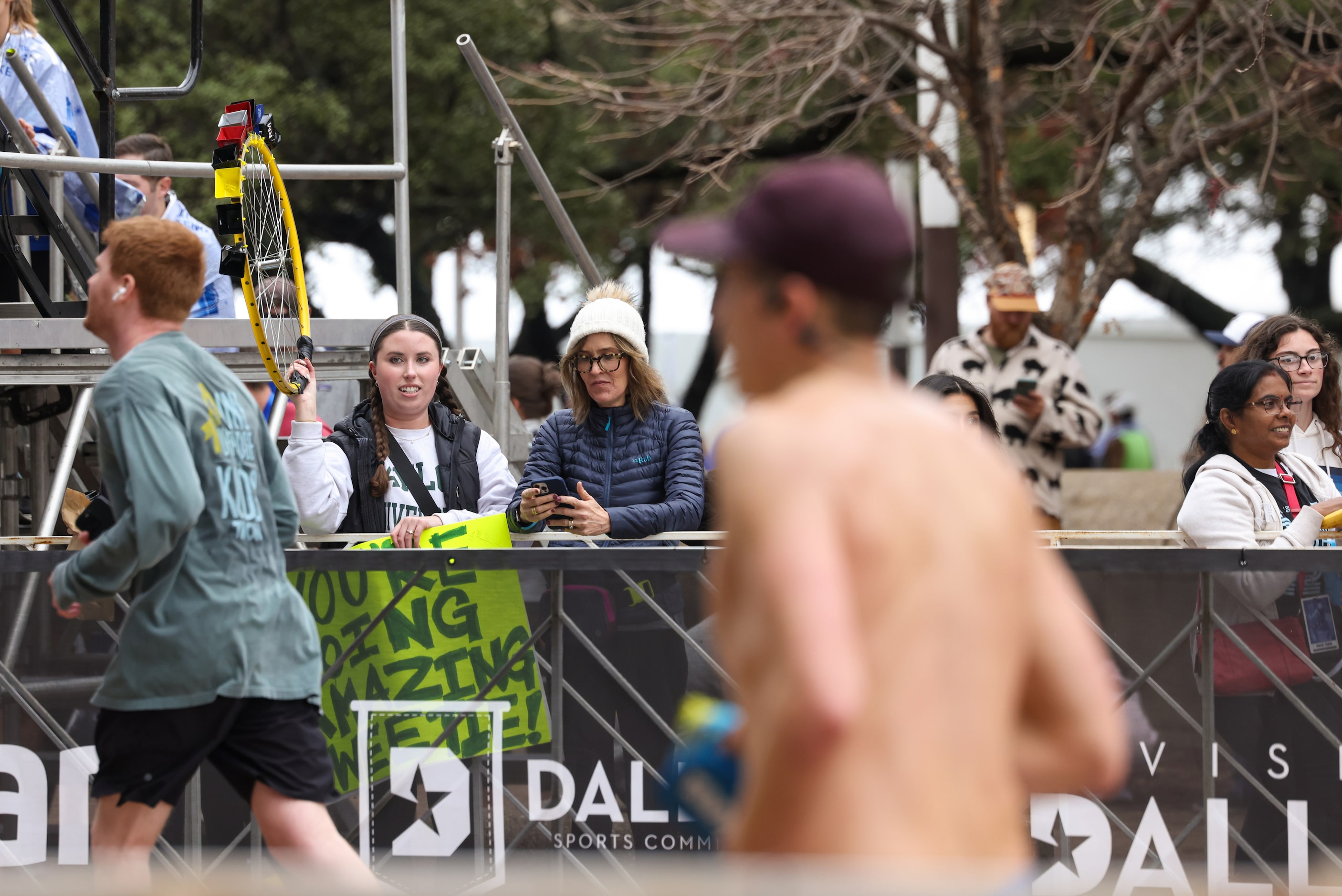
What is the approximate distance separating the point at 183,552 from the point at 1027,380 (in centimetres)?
503

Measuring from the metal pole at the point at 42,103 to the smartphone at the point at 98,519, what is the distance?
347 centimetres

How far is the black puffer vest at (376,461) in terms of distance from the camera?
208 inches

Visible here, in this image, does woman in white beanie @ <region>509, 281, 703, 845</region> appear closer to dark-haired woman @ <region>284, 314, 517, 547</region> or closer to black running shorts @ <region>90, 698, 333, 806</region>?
dark-haired woman @ <region>284, 314, 517, 547</region>

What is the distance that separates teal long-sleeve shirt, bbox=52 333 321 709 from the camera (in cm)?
349

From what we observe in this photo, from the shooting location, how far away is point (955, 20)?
11156 mm

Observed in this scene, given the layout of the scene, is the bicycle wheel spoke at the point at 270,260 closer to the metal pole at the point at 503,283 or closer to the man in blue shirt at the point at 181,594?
the metal pole at the point at 503,283

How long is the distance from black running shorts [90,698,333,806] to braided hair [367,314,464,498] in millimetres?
1596

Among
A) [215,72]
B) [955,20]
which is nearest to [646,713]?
[955,20]

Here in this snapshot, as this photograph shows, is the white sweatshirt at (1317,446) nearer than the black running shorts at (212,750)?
No

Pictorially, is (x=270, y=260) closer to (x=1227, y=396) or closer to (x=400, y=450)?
(x=400, y=450)

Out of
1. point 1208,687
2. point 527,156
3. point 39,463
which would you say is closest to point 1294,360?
point 1208,687

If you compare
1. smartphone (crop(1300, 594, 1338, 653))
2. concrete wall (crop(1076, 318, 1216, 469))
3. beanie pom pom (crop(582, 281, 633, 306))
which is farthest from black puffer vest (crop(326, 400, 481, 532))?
concrete wall (crop(1076, 318, 1216, 469))

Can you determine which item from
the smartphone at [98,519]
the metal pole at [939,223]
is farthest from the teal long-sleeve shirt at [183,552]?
the metal pole at [939,223]

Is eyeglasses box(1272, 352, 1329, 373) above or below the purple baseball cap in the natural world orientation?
below
